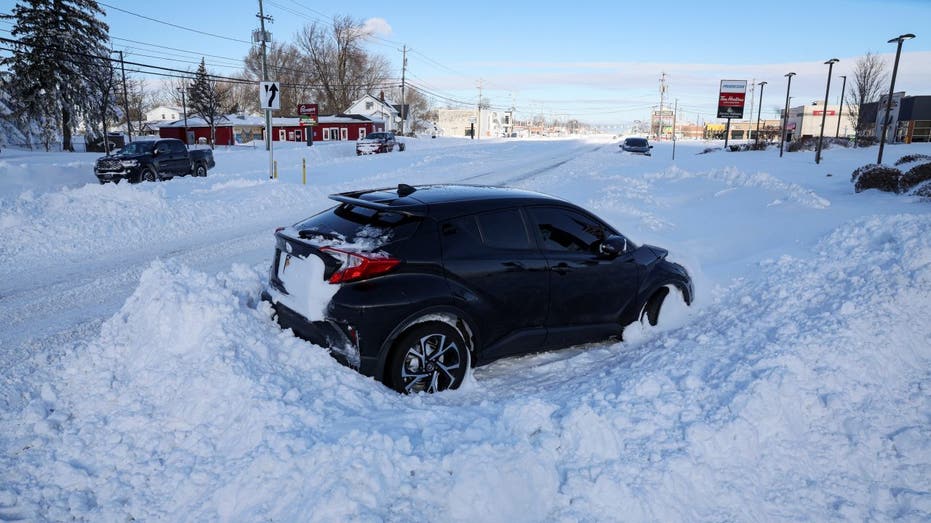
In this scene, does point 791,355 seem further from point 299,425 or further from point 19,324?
point 19,324

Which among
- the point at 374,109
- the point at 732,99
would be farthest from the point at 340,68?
the point at 732,99

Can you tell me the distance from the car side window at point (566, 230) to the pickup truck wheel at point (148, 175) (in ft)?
68.7

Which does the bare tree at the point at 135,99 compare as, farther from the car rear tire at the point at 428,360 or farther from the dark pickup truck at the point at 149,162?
the car rear tire at the point at 428,360

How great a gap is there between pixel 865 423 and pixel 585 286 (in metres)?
2.33

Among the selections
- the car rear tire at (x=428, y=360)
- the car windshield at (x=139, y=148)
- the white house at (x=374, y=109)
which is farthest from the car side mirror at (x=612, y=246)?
the white house at (x=374, y=109)

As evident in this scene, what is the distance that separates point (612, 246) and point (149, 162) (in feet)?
70.9

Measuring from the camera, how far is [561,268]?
507 centimetres

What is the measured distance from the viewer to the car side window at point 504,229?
189 inches

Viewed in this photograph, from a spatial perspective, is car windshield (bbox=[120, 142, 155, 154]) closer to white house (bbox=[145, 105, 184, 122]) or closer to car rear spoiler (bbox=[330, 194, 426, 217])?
car rear spoiler (bbox=[330, 194, 426, 217])

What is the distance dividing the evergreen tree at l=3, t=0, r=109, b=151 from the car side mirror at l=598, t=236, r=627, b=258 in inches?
1947

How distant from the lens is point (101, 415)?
3.76m

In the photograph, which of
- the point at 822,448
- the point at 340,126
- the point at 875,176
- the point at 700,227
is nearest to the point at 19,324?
the point at 822,448

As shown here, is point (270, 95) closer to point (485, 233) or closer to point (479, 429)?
point (485, 233)

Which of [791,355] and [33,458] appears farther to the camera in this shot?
[791,355]
